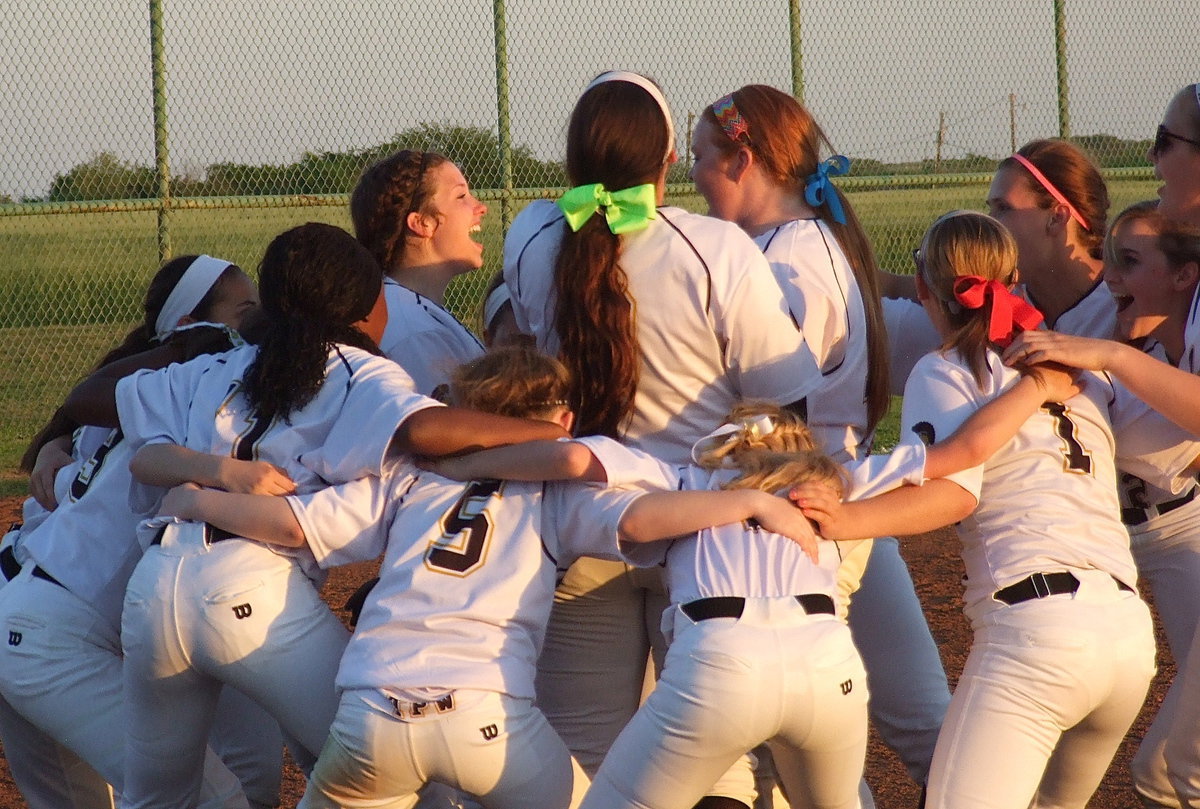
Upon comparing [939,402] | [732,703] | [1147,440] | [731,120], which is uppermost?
[731,120]

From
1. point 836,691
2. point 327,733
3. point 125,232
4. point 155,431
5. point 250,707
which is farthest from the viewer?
point 125,232

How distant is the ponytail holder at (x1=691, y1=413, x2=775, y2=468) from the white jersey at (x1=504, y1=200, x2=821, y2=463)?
165 millimetres

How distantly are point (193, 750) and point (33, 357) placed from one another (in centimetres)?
626

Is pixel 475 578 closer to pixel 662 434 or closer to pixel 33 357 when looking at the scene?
pixel 662 434

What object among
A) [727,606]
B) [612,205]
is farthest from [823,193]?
[727,606]

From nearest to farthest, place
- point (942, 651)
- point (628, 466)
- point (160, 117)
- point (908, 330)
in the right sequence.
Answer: point (628, 466)
point (908, 330)
point (942, 651)
point (160, 117)

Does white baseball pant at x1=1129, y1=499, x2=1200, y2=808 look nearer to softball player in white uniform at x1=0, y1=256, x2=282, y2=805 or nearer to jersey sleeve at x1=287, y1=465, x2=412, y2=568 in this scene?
jersey sleeve at x1=287, y1=465, x2=412, y2=568

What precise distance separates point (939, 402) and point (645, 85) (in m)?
0.92

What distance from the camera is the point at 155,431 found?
2.96 metres

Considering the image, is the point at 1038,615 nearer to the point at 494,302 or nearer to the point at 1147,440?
the point at 1147,440

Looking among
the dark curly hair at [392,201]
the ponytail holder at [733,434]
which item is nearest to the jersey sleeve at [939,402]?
the ponytail holder at [733,434]

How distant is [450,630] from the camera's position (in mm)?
2580

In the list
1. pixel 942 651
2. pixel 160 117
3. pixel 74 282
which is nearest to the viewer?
pixel 942 651

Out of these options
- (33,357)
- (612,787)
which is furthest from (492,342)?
(33,357)
